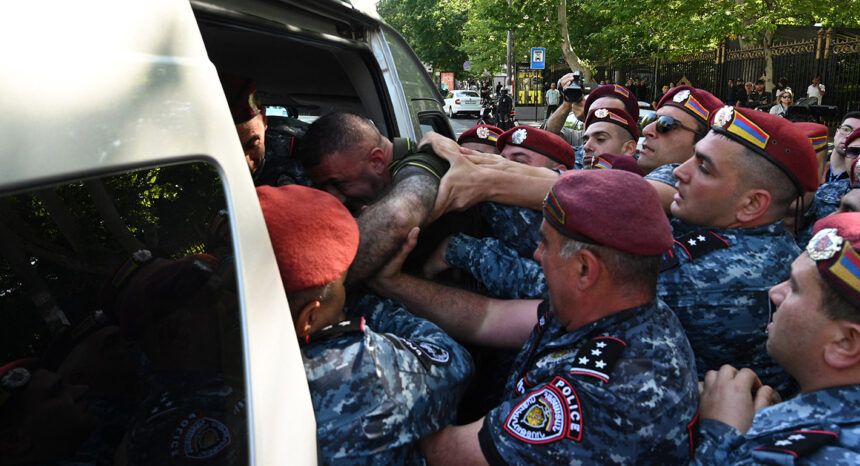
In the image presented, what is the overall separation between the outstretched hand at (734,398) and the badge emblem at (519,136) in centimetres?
170

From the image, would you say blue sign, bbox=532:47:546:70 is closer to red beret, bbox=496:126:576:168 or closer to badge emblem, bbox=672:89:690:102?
badge emblem, bbox=672:89:690:102

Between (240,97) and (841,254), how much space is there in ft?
7.00

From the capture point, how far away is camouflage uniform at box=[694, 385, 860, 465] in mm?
1199

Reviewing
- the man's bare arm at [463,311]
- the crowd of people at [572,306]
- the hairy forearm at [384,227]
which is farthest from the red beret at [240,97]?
the man's bare arm at [463,311]

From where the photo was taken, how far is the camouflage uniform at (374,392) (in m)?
1.24

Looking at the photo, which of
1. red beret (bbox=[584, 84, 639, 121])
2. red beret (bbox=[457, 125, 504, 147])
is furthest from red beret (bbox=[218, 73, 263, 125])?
red beret (bbox=[584, 84, 639, 121])

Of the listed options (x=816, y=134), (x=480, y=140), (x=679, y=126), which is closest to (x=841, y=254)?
(x=679, y=126)

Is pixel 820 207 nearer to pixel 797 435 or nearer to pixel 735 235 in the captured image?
pixel 735 235

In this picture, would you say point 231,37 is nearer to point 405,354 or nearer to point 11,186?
point 405,354

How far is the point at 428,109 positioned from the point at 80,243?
2787 mm

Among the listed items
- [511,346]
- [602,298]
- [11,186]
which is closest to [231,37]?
[511,346]

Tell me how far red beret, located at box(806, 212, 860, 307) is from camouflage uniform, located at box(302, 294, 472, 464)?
856 millimetres

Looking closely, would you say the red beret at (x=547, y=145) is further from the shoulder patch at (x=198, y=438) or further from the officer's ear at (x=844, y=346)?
the shoulder patch at (x=198, y=438)

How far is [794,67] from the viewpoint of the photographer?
16797 mm
